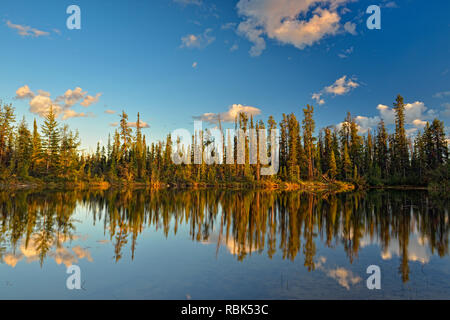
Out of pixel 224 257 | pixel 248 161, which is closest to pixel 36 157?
pixel 248 161

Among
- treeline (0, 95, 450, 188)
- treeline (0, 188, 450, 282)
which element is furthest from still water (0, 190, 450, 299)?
treeline (0, 95, 450, 188)

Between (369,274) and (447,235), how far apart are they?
25.8 feet

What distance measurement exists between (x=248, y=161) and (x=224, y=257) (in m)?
52.2

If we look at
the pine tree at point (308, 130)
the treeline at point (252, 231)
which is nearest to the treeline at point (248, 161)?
the pine tree at point (308, 130)

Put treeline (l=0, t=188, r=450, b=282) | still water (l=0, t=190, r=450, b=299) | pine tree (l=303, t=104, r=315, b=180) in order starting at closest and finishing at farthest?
still water (l=0, t=190, r=450, b=299) → treeline (l=0, t=188, r=450, b=282) → pine tree (l=303, t=104, r=315, b=180)

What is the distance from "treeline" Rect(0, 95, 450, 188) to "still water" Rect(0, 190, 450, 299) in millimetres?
41262

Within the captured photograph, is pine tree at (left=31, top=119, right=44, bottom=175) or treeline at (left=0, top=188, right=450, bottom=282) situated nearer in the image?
treeline at (left=0, top=188, right=450, bottom=282)

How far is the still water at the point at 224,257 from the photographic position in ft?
21.3

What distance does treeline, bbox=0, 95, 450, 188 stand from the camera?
175 ft

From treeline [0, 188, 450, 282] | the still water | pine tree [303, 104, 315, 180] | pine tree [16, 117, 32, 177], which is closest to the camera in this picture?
the still water

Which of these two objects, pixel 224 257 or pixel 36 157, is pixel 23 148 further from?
pixel 224 257

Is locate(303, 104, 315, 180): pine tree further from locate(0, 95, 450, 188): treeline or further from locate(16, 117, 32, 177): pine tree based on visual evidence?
locate(16, 117, 32, 177): pine tree

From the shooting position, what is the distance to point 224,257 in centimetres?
915
